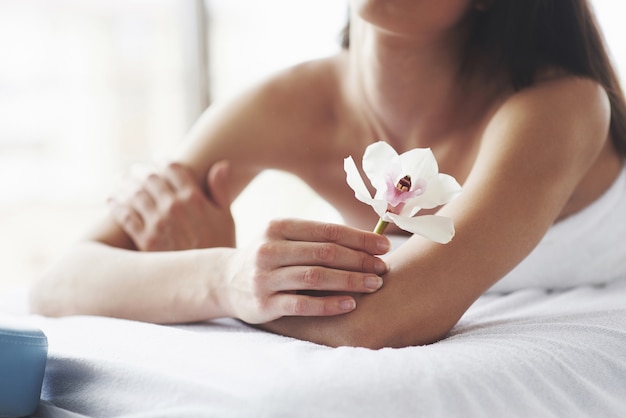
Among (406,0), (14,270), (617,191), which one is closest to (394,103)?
(406,0)

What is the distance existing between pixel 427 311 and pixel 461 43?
2.23 ft

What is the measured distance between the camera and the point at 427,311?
105cm

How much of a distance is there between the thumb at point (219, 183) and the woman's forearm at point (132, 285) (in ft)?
0.81

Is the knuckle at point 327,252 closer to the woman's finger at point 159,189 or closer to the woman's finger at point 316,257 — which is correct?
the woman's finger at point 316,257

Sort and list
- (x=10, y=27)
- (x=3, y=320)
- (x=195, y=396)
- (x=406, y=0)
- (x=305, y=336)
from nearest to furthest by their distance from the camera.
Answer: (x=195, y=396) < (x=3, y=320) < (x=305, y=336) < (x=406, y=0) < (x=10, y=27)

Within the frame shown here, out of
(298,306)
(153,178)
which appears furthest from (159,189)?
(298,306)

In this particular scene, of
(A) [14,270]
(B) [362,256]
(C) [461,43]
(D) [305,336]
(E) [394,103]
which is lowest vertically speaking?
(A) [14,270]

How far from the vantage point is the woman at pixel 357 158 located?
3.46 ft

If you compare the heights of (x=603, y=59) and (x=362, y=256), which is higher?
(x=603, y=59)

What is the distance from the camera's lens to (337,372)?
837mm

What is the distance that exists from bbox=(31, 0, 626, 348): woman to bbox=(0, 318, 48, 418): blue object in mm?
273

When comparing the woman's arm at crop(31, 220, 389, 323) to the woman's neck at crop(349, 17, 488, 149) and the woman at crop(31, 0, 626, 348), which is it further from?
the woman's neck at crop(349, 17, 488, 149)

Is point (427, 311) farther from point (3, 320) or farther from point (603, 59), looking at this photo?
point (603, 59)

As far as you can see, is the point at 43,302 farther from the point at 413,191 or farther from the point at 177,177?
the point at 413,191
